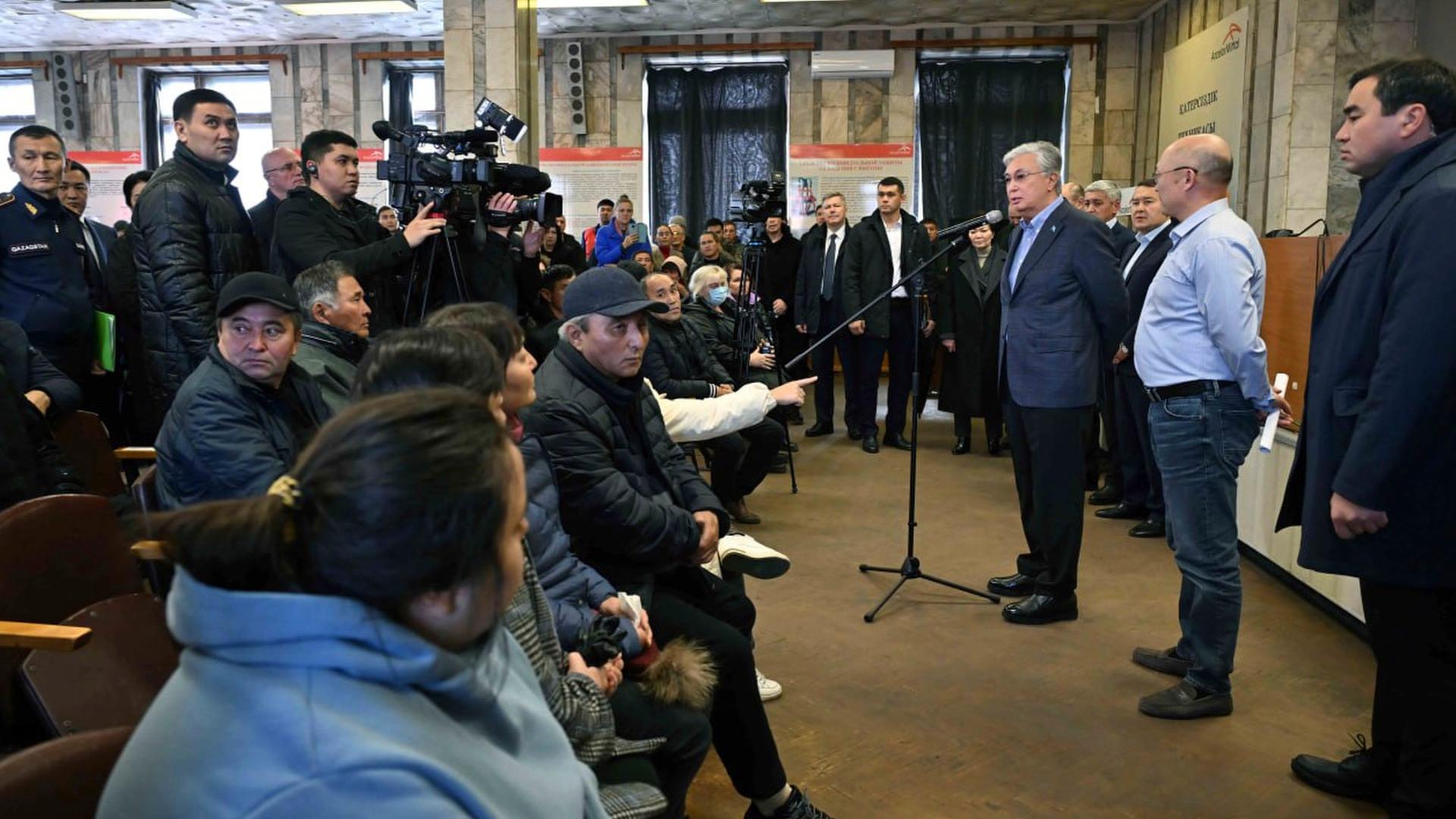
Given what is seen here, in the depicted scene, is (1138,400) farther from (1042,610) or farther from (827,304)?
(827,304)

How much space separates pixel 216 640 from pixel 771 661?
247cm

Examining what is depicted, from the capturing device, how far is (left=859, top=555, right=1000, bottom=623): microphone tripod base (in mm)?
3496

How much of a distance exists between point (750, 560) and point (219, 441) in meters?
1.25

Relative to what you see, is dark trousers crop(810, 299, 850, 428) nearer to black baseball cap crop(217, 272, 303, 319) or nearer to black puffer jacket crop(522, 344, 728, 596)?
black puffer jacket crop(522, 344, 728, 596)

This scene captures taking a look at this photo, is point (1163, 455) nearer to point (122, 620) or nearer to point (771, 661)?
point (771, 661)

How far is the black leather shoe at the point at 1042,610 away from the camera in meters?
3.40

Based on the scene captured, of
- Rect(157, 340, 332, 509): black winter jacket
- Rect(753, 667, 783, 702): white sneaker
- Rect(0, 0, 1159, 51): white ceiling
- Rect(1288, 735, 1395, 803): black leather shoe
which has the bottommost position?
Rect(753, 667, 783, 702): white sneaker

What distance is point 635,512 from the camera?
Answer: 2.17 metres

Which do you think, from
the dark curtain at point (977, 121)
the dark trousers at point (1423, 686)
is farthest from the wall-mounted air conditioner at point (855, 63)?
the dark trousers at point (1423, 686)

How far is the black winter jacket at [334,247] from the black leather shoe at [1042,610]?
7.67ft

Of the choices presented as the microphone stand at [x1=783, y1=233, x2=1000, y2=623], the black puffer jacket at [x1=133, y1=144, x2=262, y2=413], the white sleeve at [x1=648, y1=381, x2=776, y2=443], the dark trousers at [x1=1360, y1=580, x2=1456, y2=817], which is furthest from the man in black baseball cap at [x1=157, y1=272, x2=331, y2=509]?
the dark trousers at [x1=1360, y1=580, x2=1456, y2=817]

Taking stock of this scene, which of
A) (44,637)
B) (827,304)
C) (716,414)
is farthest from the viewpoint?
(827,304)

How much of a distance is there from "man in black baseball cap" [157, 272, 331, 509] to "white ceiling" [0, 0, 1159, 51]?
24.5 ft

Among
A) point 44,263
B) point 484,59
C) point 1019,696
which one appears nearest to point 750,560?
point 1019,696
